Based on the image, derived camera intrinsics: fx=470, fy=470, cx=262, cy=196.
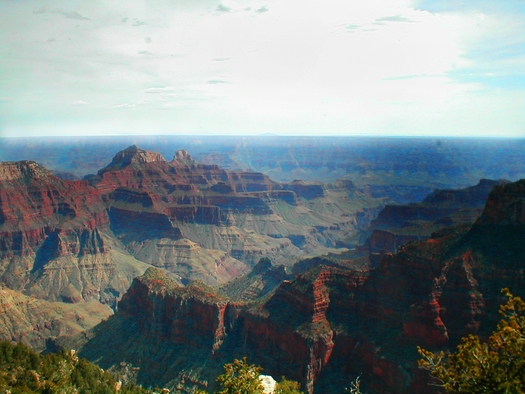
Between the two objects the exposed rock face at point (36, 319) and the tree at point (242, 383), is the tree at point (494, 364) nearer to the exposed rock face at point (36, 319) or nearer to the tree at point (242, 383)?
the tree at point (242, 383)

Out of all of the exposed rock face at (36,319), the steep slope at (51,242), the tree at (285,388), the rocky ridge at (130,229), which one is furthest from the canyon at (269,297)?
the tree at (285,388)

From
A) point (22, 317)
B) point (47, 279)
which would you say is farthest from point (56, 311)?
point (47, 279)

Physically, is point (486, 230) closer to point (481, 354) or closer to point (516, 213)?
point (516, 213)

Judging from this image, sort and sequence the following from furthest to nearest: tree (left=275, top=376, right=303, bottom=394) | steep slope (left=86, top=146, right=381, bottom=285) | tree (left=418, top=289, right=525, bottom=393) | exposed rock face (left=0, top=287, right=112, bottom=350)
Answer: steep slope (left=86, top=146, right=381, bottom=285)
exposed rock face (left=0, top=287, right=112, bottom=350)
tree (left=275, top=376, right=303, bottom=394)
tree (left=418, top=289, right=525, bottom=393)

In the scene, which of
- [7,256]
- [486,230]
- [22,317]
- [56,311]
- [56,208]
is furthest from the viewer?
[56,208]

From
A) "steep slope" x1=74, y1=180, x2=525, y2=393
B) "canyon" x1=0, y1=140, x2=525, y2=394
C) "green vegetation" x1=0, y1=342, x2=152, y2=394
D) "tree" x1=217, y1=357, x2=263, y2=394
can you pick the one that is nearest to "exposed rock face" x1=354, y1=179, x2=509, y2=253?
"canyon" x1=0, y1=140, x2=525, y2=394

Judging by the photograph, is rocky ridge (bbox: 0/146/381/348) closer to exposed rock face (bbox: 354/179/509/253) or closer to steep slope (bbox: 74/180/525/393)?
exposed rock face (bbox: 354/179/509/253)
